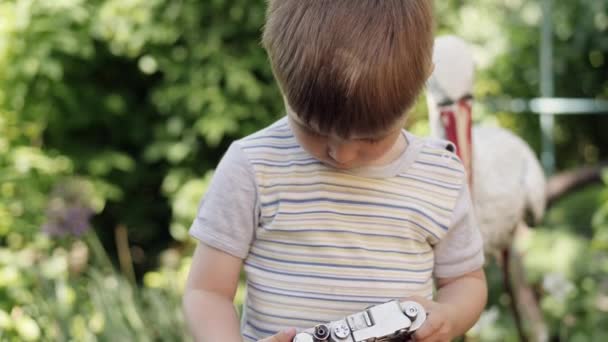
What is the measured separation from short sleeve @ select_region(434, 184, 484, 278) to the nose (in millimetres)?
268

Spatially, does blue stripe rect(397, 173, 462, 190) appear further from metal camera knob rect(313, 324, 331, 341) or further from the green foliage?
the green foliage

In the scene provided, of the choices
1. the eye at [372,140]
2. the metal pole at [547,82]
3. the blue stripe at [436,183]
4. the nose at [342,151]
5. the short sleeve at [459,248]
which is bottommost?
the metal pole at [547,82]

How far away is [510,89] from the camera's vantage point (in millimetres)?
5730

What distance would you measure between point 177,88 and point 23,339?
1825 millimetres

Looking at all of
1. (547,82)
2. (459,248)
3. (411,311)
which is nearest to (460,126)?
(459,248)

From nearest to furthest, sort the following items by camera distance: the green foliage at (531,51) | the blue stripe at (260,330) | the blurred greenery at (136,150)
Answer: the blue stripe at (260,330) → the blurred greenery at (136,150) → the green foliage at (531,51)

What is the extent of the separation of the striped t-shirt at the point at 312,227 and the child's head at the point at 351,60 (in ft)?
0.63

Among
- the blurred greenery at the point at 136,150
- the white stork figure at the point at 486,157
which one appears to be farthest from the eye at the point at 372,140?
the blurred greenery at the point at 136,150

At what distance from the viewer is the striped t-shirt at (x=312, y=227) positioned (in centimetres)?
122

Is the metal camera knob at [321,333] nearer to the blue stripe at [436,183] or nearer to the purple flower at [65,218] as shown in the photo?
the blue stripe at [436,183]

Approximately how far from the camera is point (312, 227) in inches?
48.2

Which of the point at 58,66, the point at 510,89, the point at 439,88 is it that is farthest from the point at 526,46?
the point at 439,88

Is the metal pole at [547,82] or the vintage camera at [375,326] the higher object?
the vintage camera at [375,326]

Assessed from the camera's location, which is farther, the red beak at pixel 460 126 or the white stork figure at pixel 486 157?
the white stork figure at pixel 486 157
